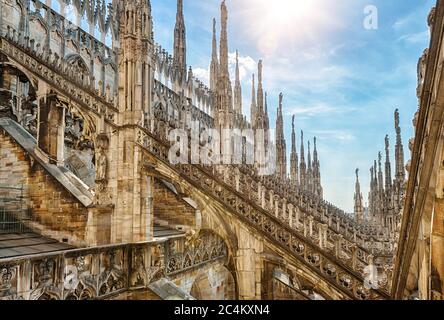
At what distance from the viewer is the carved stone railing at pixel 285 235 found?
21.6 ft

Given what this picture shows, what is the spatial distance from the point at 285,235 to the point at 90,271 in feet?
13.3

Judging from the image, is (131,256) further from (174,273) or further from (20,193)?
(20,193)

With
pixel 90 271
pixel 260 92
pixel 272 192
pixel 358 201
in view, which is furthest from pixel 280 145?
pixel 90 271

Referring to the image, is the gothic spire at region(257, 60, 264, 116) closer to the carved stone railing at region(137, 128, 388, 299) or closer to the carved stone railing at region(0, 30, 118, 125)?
the carved stone railing at region(0, 30, 118, 125)

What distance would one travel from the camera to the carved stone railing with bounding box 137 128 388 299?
21.6 ft

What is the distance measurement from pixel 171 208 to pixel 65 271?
23.1ft

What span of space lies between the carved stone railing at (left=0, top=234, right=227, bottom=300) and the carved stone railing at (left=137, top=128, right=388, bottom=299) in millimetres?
1978

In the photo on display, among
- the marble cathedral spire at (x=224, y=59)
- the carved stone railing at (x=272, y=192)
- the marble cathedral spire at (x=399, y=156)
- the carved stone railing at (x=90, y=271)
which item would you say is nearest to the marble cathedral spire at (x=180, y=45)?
the carved stone railing at (x=272, y=192)

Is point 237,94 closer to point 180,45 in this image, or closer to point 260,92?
point 260,92

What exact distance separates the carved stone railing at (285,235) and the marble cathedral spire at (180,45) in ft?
68.9

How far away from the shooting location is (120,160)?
9234mm

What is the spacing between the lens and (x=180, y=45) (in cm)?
2856

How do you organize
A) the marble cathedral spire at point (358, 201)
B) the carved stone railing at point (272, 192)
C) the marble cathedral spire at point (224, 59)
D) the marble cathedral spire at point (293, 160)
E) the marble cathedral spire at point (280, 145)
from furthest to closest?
the marble cathedral spire at point (293, 160) < the marble cathedral spire at point (358, 201) < the marble cathedral spire at point (280, 145) < the marble cathedral spire at point (224, 59) < the carved stone railing at point (272, 192)

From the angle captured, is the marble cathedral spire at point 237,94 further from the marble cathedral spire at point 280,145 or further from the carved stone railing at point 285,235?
the carved stone railing at point 285,235
